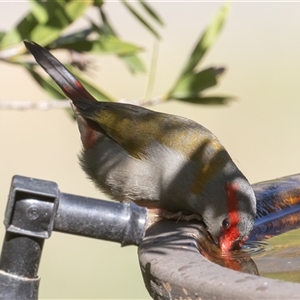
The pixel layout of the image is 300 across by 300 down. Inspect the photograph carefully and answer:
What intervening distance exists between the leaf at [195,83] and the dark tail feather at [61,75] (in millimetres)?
697

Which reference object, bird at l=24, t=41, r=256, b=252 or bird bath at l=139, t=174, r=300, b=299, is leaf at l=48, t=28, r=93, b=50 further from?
bird bath at l=139, t=174, r=300, b=299

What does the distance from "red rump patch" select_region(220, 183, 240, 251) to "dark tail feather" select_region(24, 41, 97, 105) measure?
3.59 feet

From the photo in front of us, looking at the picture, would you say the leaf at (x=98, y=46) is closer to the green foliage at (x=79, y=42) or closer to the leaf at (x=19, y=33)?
the green foliage at (x=79, y=42)

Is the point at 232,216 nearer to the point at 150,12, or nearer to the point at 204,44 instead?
the point at 204,44

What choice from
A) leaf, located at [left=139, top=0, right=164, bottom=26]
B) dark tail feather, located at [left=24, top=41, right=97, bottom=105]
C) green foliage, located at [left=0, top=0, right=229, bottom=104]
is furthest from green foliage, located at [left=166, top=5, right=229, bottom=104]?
dark tail feather, located at [left=24, top=41, right=97, bottom=105]

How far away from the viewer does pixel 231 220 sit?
384cm

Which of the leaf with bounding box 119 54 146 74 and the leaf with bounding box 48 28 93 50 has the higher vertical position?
the leaf with bounding box 48 28 93 50

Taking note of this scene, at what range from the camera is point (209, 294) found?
6.93 feet

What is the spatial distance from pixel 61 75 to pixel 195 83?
1121 millimetres

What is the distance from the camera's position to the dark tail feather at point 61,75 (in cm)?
412

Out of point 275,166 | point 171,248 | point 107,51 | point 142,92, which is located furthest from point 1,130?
point 171,248

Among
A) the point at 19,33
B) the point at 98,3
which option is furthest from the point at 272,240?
the point at 19,33

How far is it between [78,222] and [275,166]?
762 centimetres

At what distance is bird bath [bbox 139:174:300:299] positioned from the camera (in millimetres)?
2072
